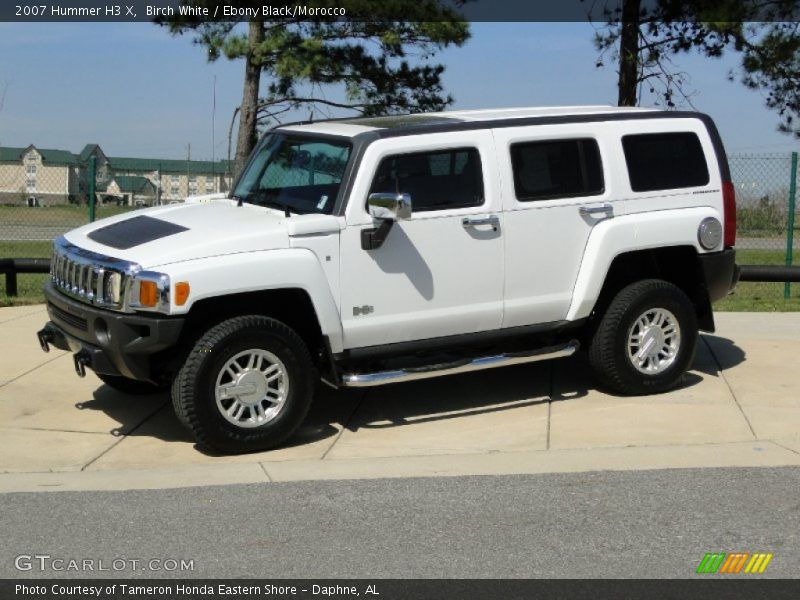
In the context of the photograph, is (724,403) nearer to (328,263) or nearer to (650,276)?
(650,276)

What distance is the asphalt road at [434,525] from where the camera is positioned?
5.03 metres

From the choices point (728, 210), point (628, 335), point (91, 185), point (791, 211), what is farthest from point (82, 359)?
point (791, 211)

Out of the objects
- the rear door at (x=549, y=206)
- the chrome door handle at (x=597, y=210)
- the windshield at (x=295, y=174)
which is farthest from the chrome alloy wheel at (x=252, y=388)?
the chrome door handle at (x=597, y=210)

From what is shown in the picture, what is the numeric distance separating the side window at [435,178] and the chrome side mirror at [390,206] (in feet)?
0.73

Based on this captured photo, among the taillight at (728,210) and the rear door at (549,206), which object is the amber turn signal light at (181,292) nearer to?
the rear door at (549,206)

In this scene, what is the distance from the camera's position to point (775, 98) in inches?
633

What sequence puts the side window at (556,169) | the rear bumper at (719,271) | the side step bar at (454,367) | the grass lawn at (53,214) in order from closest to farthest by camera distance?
the side step bar at (454,367), the side window at (556,169), the rear bumper at (719,271), the grass lawn at (53,214)

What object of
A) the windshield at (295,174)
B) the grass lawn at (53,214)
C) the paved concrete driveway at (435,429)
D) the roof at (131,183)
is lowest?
the paved concrete driveway at (435,429)

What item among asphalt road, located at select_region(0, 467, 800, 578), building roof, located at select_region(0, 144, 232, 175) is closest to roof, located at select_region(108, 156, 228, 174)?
building roof, located at select_region(0, 144, 232, 175)

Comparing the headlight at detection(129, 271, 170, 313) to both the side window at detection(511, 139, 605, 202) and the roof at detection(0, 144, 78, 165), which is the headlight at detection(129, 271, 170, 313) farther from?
the roof at detection(0, 144, 78, 165)

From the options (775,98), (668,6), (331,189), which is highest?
(668,6)

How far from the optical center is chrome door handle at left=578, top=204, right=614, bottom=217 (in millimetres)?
7727
